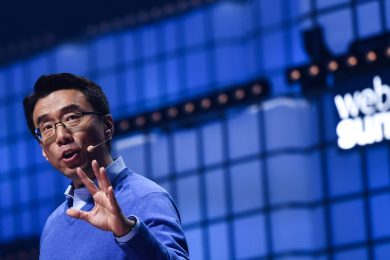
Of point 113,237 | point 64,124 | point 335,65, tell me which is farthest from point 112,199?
point 335,65

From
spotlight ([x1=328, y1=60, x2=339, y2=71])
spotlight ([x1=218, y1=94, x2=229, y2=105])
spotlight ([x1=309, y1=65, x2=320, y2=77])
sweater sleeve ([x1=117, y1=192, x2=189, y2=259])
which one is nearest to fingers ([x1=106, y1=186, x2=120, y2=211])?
sweater sleeve ([x1=117, y1=192, x2=189, y2=259])

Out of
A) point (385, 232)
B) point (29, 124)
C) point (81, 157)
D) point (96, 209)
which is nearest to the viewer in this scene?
point (96, 209)

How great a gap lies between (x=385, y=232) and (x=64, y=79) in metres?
39.2

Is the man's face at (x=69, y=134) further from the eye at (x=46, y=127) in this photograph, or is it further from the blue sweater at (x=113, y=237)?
the blue sweater at (x=113, y=237)

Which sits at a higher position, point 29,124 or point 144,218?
point 29,124

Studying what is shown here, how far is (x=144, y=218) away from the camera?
5.09 metres

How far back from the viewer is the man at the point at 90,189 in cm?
479

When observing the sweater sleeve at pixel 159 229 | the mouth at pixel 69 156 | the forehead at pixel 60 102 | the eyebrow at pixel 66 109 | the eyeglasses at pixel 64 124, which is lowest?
the sweater sleeve at pixel 159 229

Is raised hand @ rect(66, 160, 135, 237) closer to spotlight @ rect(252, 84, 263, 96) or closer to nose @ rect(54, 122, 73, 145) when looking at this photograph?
nose @ rect(54, 122, 73, 145)

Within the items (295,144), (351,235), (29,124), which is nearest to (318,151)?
(295,144)

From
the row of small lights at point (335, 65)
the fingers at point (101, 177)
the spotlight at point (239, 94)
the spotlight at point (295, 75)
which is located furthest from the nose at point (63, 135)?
the spotlight at point (239, 94)

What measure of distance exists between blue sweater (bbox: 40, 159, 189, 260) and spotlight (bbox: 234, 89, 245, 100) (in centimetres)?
4415

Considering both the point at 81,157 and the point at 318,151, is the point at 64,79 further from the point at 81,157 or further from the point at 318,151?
the point at 318,151

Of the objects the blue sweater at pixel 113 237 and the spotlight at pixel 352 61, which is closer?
the blue sweater at pixel 113 237
